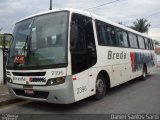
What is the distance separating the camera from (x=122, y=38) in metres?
11.3

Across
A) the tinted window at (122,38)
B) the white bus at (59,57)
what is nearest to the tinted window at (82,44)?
the white bus at (59,57)

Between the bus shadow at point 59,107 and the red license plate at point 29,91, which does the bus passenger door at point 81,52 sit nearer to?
the bus shadow at point 59,107

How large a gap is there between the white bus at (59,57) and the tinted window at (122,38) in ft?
6.01

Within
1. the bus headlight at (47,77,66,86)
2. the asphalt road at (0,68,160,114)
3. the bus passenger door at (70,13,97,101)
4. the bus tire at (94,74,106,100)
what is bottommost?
the asphalt road at (0,68,160,114)

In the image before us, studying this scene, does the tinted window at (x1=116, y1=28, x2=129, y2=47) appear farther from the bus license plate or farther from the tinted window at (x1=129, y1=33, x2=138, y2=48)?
the bus license plate

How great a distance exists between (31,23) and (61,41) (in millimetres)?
1425

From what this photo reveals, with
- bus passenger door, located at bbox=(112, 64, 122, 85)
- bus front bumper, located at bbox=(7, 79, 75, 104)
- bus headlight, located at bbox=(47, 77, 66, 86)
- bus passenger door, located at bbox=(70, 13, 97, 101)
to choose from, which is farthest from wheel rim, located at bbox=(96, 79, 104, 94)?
bus headlight, located at bbox=(47, 77, 66, 86)

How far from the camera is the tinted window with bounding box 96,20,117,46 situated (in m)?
8.67

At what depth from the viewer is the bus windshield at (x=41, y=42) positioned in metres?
6.61

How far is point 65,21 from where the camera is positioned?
6.85 metres

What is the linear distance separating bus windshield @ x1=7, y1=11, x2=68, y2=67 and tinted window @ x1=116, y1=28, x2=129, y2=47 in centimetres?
421

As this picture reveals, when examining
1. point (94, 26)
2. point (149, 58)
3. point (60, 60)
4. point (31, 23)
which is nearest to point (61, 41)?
point (60, 60)

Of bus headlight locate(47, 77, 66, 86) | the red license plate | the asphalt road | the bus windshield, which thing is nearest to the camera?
bus headlight locate(47, 77, 66, 86)

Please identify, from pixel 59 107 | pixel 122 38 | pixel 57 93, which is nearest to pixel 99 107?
pixel 59 107
